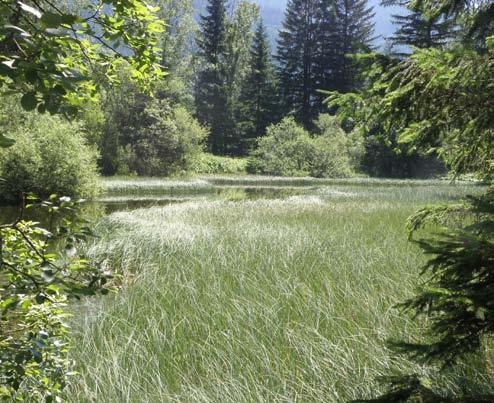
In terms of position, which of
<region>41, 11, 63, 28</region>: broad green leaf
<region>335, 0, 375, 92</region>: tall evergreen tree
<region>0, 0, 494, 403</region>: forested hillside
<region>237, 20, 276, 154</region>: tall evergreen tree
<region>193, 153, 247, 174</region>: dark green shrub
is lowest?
<region>193, 153, 247, 174</region>: dark green shrub

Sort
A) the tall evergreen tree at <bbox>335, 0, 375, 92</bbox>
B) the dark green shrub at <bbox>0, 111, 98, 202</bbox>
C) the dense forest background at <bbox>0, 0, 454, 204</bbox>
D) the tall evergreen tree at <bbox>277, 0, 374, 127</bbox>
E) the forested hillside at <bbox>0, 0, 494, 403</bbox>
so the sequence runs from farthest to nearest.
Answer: the tall evergreen tree at <bbox>335, 0, 375, 92</bbox> → the tall evergreen tree at <bbox>277, 0, 374, 127</bbox> → the dense forest background at <bbox>0, 0, 454, 204</bbox> → the dark green shrub at <bbox>0, 111, 98, 202</bbox> → the forested hillside at <bbox>0, 0, 494, 403</bbox>

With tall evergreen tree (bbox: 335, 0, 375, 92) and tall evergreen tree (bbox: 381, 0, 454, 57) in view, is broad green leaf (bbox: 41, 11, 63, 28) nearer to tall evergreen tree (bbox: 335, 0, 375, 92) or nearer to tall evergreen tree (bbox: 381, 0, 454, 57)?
tall evergreen tree (bbox: 381, 0, 454, 57)

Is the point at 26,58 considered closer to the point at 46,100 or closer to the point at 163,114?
the point at 46,100

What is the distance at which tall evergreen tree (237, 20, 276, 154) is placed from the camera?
43906mm

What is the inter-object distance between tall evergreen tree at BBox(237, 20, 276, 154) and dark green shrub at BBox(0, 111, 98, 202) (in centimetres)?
2917

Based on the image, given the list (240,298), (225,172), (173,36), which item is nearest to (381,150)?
(225,172)

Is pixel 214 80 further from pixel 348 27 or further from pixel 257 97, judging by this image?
pixel 348 27

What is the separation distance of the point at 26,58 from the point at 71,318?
12.1 feet

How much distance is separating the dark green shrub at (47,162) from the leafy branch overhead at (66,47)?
13628 millimetres

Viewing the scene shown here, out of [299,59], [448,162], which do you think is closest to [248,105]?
[299,59]

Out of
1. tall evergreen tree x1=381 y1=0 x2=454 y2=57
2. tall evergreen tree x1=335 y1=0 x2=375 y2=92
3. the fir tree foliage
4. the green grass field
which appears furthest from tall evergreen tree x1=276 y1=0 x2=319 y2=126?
the fir tree foliage

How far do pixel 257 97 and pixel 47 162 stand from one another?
107 feet

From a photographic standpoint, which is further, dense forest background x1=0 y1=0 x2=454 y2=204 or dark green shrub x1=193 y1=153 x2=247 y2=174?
dark green shrub x1=193 y1=153 x2=247 y2=174

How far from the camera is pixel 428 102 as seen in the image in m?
3.03
